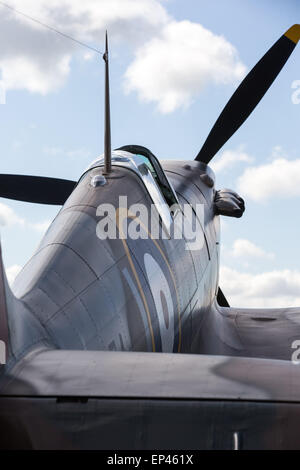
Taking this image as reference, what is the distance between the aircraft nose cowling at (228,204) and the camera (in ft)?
42.1

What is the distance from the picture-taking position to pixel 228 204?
12.8 m

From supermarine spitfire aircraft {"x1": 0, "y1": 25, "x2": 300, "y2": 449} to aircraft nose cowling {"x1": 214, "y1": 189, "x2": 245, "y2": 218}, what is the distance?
7.54 feet

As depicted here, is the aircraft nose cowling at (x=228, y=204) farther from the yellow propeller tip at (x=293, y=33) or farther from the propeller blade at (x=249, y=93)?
the yellow propeller tip at (x=293, y=33)

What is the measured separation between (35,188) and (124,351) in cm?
814

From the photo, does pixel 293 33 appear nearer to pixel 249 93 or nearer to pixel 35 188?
pixel 249 93

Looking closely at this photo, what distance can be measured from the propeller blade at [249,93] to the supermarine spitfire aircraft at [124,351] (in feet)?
12.3

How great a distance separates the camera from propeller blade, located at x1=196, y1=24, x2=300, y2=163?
13.2 meters

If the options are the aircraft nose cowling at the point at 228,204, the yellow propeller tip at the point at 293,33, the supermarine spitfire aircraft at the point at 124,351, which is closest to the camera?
the supermarine spitfire aircraft at the point at 124,351

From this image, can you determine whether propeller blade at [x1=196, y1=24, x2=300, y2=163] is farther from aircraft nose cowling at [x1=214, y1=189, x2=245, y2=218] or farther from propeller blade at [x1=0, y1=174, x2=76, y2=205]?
propeller blade at [x1=0, y1=174, x2=76, y2=205]

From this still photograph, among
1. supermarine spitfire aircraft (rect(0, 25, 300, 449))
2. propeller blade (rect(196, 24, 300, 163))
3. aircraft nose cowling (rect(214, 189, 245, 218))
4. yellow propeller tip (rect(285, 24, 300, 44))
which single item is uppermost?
yellow propeller tip (rect(285, 24, 300, 44))

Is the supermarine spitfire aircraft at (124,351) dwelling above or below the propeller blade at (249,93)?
below

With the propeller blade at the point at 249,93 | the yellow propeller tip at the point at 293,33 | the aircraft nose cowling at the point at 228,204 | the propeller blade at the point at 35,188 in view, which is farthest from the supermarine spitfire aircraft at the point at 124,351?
the yellow propeller tip at the point at 293,33

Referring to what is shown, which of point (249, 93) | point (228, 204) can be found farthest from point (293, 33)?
point (228, 204)

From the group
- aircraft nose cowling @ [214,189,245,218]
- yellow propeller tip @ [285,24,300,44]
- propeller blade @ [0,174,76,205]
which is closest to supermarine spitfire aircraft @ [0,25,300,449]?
aircraft nose cowling @ [214,189,245,218]
